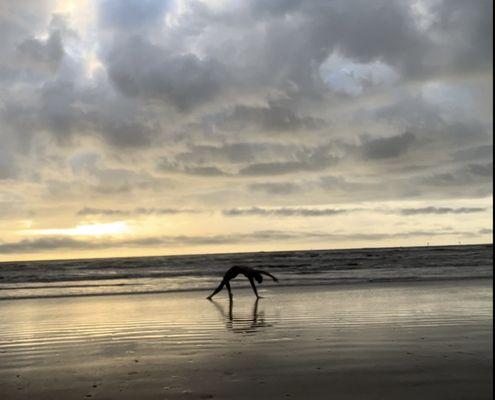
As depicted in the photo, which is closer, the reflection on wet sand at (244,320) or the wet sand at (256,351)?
the wet sand at (256,351)

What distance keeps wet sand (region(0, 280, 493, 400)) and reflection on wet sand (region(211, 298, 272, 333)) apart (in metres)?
0.02

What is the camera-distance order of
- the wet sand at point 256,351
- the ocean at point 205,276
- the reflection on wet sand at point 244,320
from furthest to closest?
the ocean at point 205,276 → the reflection on wet sand at point 244,320 → the wet sand at point 256,351

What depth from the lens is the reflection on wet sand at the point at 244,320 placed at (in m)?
10.6

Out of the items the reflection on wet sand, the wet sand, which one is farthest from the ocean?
the wet sand

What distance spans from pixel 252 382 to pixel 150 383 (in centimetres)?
117

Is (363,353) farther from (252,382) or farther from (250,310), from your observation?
(250,310)

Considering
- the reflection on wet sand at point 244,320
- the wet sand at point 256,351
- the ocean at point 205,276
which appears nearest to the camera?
the wet sand at point 256,351

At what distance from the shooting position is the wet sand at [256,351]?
6027mm

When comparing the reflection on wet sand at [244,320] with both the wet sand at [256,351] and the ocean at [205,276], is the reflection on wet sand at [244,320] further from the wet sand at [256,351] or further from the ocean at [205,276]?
the ocean at [205,276]

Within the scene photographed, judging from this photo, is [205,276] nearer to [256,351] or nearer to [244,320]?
[244,320]

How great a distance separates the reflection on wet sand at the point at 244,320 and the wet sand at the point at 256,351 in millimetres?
24

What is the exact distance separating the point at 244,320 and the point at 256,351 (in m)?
3.74

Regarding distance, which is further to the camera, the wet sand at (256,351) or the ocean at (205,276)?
the ocean at (205,276)

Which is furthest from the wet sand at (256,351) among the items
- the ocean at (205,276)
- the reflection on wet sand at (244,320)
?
the ocean at (205,276)
